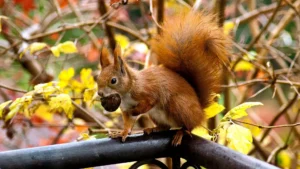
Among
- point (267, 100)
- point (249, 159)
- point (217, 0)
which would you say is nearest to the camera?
point (249, 159)

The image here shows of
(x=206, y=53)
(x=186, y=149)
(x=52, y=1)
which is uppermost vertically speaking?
(x=52, y=1)

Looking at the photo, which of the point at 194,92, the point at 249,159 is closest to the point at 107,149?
the point at 249,159

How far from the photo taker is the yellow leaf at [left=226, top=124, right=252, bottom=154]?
93 centimetres

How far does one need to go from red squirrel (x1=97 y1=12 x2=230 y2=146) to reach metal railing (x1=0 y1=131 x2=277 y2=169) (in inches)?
8.1

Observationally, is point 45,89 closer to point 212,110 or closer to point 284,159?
point 212,110

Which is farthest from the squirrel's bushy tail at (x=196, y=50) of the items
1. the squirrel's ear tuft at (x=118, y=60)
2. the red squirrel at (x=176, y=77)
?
the squirrel's ear tuft at (x=118, y=60)

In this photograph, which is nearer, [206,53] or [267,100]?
[206,53]

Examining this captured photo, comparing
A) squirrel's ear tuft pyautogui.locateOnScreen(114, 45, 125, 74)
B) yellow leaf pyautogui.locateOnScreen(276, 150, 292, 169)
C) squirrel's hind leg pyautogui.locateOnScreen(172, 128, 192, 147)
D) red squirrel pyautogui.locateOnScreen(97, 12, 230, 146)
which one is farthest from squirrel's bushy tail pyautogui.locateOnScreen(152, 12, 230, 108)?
yellow leaf pyautogui.locateOnScreen(276, 150, 292, 169)

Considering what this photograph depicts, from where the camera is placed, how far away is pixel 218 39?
112 centimetres

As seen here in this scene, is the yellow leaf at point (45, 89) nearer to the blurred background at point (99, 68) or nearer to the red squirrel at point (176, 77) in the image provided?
the blurred background at point (99, 68)

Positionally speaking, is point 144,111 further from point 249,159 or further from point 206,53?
point 249,159

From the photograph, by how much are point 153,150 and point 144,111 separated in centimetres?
28

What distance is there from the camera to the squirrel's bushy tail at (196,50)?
114 centimetres

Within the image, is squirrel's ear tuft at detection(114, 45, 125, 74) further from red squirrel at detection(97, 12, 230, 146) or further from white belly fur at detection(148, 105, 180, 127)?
white belly fur at detection(148, 105, 180, 127)
